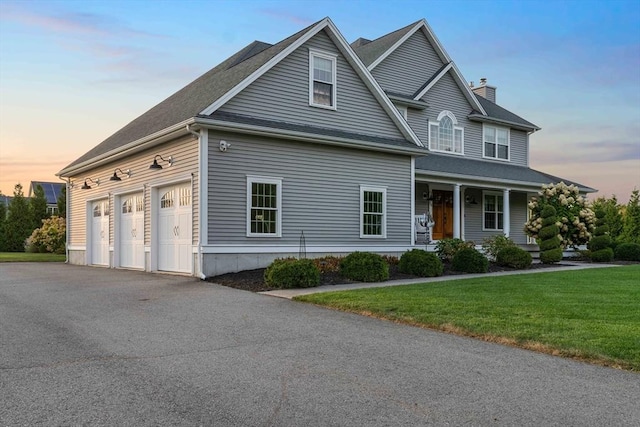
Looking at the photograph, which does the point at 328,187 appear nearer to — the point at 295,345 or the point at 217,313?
the point at 217,313

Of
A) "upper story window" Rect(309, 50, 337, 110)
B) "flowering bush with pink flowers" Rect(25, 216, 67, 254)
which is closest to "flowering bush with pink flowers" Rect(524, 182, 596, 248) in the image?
"upper story window" Rect(309, 50, 337, 110)

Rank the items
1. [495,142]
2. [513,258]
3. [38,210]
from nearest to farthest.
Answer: [513,258] → [495,142] → [38,210]

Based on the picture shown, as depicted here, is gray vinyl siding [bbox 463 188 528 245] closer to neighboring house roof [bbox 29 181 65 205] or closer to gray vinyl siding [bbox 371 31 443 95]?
gray vinyl siding [bbox 371 31 443 95]

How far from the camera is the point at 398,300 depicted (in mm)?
9648

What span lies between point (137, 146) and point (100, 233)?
5.76m

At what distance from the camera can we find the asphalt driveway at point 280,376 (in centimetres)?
424

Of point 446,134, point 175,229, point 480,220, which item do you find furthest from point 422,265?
point 480,220

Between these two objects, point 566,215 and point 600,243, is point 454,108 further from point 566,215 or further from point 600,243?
point 600,243

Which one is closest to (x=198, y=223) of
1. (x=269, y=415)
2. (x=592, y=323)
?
(x=592, y=323)

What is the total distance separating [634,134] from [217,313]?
73.4 feet

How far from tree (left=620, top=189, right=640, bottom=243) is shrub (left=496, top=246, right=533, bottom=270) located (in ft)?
49.7

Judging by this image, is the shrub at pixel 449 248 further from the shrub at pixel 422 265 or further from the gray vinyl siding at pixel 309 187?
the shrub at pixel 422 265

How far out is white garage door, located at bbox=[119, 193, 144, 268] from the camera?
17.8 m

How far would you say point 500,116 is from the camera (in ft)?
84.6
